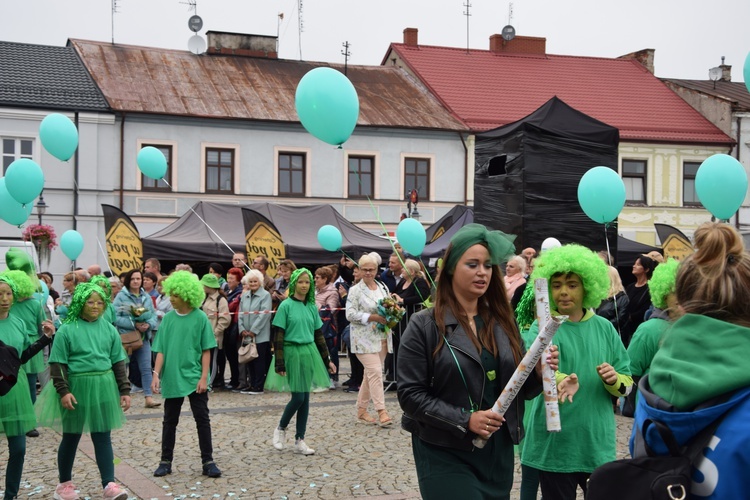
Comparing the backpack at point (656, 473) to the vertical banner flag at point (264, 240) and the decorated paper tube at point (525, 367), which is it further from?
the vertical banner flag at point (264, 240)

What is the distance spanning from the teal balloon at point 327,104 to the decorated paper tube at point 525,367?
5.68 metres

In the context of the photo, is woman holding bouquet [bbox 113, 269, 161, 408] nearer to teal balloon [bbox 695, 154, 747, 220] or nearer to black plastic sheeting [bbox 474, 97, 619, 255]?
black plastic sheeting [bbox 474, 97, 619, 255]

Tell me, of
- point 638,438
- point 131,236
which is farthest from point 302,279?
point 131,236

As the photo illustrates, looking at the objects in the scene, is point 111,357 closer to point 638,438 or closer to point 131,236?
point 638,438

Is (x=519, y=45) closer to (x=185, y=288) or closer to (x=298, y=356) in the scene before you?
(x=298, y=356)

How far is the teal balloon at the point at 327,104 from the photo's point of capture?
9.05 m

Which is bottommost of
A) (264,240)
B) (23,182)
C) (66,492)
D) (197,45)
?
(66,492)

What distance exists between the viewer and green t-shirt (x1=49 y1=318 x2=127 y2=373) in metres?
7.17

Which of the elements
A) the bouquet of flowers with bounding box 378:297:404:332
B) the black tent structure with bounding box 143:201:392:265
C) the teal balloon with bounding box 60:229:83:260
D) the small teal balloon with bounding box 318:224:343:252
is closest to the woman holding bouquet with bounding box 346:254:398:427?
the bouquet of flowers with bounding box 378:297:404:332

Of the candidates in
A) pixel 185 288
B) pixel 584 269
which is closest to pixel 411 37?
pixel 185 288

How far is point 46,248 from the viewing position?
24.9 metres

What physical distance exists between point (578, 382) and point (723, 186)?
6028 mm

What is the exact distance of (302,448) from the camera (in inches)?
353

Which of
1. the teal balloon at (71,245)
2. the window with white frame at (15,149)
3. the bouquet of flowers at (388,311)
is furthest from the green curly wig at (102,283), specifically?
the window with white frame at (15,149)
